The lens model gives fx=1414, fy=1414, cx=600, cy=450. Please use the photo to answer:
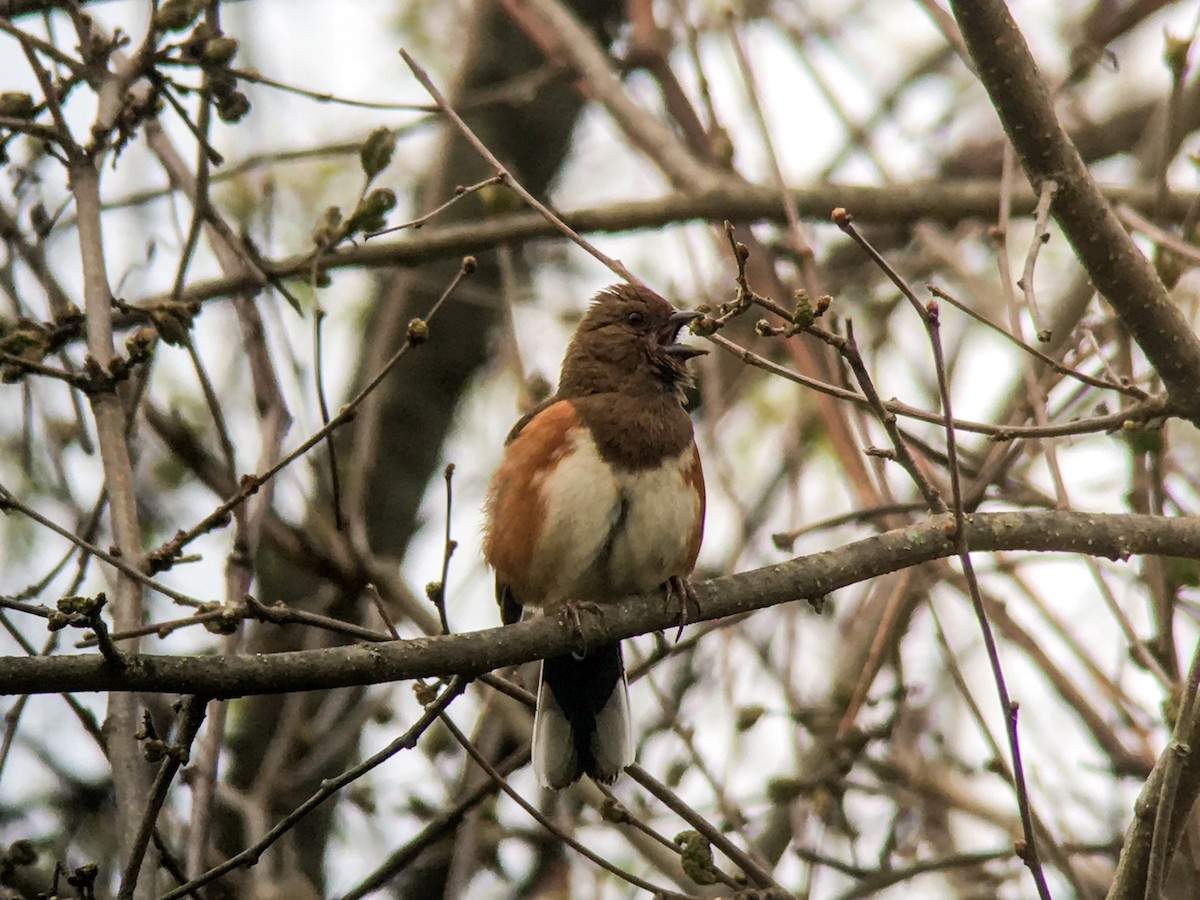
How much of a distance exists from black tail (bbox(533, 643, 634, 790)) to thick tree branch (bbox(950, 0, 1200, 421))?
154cm

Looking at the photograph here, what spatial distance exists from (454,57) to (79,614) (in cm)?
509

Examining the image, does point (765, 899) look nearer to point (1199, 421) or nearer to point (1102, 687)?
point (1199, 421)

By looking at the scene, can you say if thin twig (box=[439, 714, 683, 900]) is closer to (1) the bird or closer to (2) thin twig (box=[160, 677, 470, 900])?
(2) thin twig (box=[160, 677, 470, 900])

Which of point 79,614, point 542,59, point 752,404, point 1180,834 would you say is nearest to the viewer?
point 79,614

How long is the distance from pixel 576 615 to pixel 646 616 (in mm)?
287

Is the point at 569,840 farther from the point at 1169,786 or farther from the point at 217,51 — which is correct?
the point at 217,51

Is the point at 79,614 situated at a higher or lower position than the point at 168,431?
lower

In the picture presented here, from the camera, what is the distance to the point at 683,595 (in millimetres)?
3270

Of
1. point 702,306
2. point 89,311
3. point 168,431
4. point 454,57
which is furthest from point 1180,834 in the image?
point 454,57

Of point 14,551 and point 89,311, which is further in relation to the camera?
point 14,551

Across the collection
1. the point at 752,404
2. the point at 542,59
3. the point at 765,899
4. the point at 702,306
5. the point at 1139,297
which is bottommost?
the point at 765,899

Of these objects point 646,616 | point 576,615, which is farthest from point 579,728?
point 576,615

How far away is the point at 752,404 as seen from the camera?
22.0 ft

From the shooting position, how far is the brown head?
405cm
